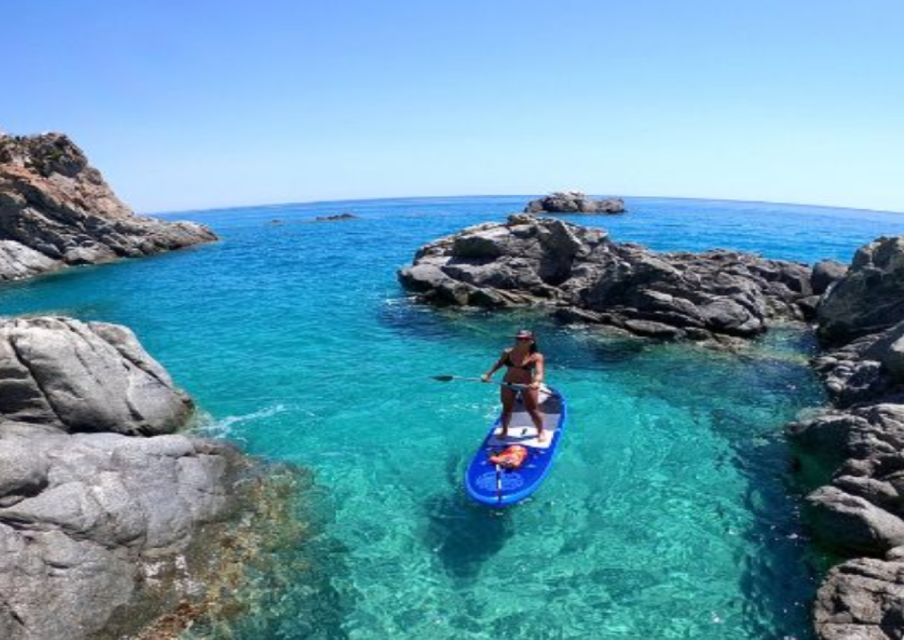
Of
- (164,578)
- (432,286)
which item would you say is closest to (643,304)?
(432,286)

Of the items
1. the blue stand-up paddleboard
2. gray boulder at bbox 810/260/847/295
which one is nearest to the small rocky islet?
the blue stand-up paddleboard

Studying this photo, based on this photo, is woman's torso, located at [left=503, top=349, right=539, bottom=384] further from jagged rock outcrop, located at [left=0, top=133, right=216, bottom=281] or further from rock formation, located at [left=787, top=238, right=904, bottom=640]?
jagged rock outcrop, located at [left=0, top=133, right=216, bottom=281]

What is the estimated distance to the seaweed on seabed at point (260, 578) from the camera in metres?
12.0

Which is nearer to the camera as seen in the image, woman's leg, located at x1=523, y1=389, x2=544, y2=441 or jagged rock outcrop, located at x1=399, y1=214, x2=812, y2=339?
woman's leg, located at x1=523, y1=389, x2=544, y2=441

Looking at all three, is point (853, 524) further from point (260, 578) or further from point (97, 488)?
point (97, 488)

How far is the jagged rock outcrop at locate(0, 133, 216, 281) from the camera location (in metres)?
58.9

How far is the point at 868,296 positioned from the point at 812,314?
6.43 m

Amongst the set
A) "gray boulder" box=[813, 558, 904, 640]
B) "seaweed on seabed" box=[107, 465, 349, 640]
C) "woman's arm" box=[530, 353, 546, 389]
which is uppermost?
"woman's arm" box=[530, 353, 546, 389]

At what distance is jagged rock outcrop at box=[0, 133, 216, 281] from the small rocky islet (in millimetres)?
46547

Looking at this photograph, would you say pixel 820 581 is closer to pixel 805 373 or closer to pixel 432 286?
pixel 805 373

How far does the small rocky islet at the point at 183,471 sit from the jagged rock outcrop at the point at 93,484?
0.03 meters

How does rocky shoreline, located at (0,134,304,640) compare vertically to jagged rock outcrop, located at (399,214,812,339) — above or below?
below

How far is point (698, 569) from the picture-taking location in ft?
45.5

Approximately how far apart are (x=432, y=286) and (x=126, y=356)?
22.0 meters
